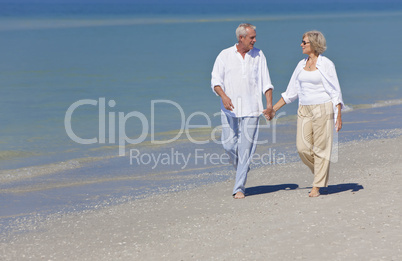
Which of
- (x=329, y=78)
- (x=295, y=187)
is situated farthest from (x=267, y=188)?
(x=329, y=78)

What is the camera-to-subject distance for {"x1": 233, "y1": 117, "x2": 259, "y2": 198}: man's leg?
22.3 feet

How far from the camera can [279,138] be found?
36.3 ft

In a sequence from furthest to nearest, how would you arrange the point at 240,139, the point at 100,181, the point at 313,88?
1. the point at 100,181
2. the point at 240,139
3. the point at 313,88

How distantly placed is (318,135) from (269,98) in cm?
64

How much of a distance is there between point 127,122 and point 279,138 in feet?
13.5

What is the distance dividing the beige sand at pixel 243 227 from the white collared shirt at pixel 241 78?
0.98 m

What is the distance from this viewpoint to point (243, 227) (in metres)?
5.80

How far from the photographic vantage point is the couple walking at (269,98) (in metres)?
6.47

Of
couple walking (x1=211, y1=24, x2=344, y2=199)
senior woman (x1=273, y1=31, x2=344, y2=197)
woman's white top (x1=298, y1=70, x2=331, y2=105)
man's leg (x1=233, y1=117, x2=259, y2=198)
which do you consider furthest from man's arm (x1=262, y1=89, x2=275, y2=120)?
woman's white top (x1=298, y1=70, x2=331, y2=105)

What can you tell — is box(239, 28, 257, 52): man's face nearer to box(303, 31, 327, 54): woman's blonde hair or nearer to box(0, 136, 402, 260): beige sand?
box(303, 31, 327, 54): woman's blonde hair

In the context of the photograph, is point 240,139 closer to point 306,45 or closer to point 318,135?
point 318,135

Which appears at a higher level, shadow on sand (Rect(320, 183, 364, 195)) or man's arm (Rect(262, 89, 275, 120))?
man's arm (Rect(262, 89, 275, 120))

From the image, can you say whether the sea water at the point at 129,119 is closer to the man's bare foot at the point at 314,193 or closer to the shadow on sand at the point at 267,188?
the shadow on sand at the point at 267,188

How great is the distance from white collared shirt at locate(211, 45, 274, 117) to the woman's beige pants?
506mm
